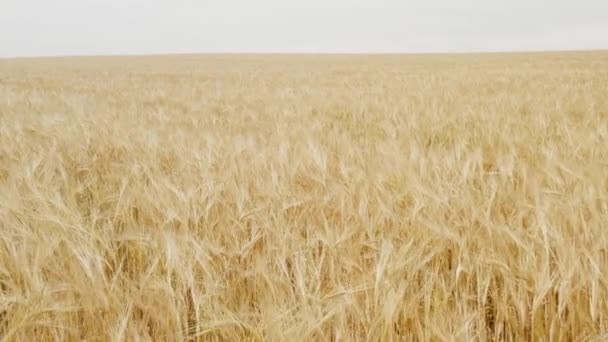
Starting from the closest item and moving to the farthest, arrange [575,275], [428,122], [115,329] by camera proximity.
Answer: [115,329]
[575,275]
[428,122]

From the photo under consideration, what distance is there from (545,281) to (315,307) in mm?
420

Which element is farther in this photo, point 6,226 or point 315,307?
point 6,226

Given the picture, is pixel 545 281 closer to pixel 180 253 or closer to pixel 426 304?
pixel 426 304

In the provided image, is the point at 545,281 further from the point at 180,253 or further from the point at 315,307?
the point at 180,253

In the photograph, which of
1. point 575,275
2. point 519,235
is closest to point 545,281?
point 575,275

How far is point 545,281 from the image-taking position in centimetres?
77

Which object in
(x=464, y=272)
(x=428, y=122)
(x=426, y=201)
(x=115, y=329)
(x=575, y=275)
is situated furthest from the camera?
(x=428, y=122)

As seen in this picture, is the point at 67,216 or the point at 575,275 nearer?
the point at 575,275

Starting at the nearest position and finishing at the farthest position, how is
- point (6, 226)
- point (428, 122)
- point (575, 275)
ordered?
point (575, 275) < point (6, 226) < point (428, 122)

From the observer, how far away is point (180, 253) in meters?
0.92

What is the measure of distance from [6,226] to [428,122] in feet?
8.17

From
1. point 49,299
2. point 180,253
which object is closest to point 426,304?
point 180,253

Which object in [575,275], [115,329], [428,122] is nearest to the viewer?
[115,329]

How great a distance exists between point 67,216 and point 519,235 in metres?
1.17
